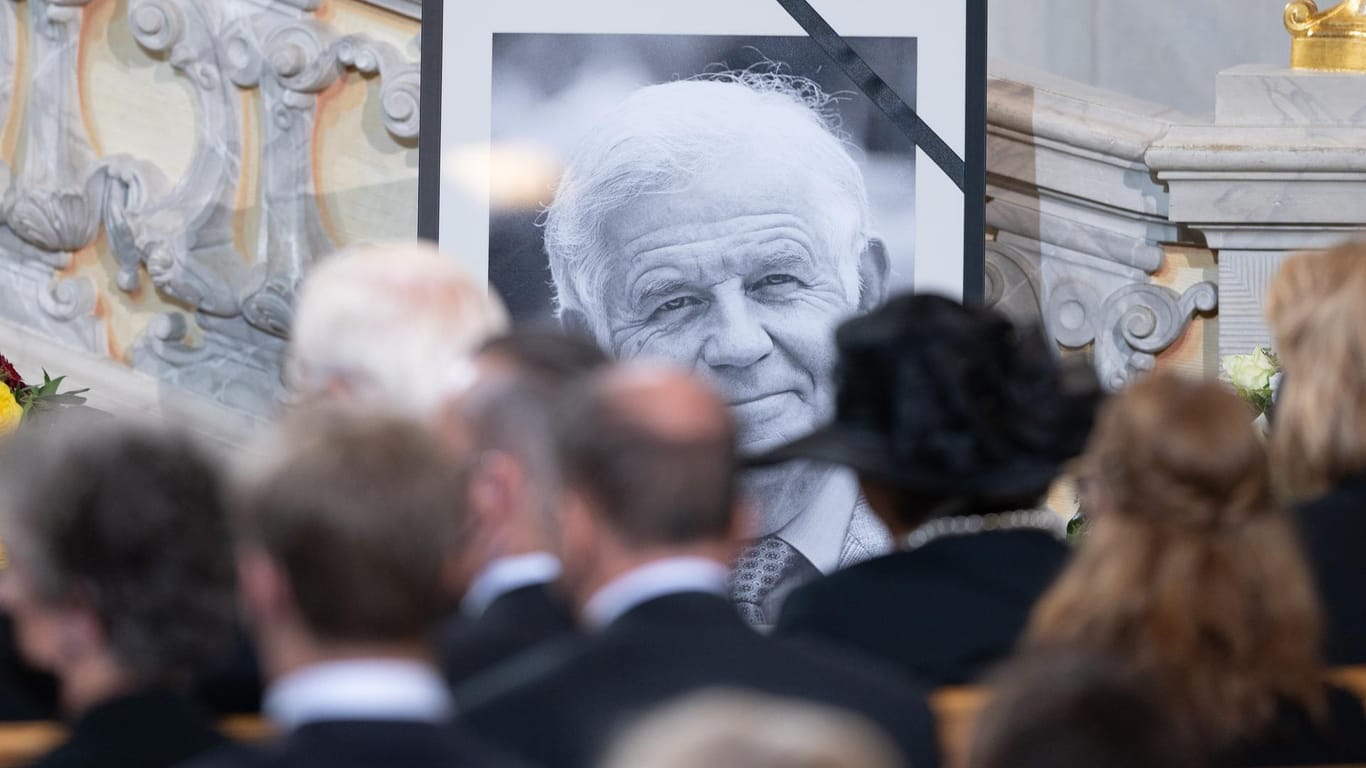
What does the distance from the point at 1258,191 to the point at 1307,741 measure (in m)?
3.57

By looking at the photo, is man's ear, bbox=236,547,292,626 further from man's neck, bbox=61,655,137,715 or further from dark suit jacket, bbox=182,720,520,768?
man's neck, bbox=61,655,137,715

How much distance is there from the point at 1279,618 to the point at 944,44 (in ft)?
10.6

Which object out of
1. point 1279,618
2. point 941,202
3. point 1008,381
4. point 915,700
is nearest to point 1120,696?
point 915,700

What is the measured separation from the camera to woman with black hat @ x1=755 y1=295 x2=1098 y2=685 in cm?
268

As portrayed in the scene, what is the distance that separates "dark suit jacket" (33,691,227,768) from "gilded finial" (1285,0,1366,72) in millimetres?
4761

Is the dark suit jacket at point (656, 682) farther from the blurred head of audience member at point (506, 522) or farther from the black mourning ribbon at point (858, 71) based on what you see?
the black mourning ribbon at point (858, 71)

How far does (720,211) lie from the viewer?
5.48 m

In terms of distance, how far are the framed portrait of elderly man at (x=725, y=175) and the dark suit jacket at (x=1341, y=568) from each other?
2541mm

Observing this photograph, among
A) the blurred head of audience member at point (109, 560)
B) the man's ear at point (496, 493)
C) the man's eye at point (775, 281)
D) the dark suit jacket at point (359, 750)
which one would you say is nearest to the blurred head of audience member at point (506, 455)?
the man's ear at point (496, 493)

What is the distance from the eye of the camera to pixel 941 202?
5.42 metres

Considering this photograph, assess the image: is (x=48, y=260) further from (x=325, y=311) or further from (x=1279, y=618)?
(x=1279, y=618)

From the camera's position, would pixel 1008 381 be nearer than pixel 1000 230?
Yes

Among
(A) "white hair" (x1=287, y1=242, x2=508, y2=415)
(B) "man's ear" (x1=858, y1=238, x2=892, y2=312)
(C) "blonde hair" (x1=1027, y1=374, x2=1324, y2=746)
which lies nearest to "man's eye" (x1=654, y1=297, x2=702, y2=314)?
(B) "man's ear" (x1=858, y1=238, x2=892, y2=312)

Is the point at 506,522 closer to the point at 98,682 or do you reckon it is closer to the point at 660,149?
the point at 98,682
